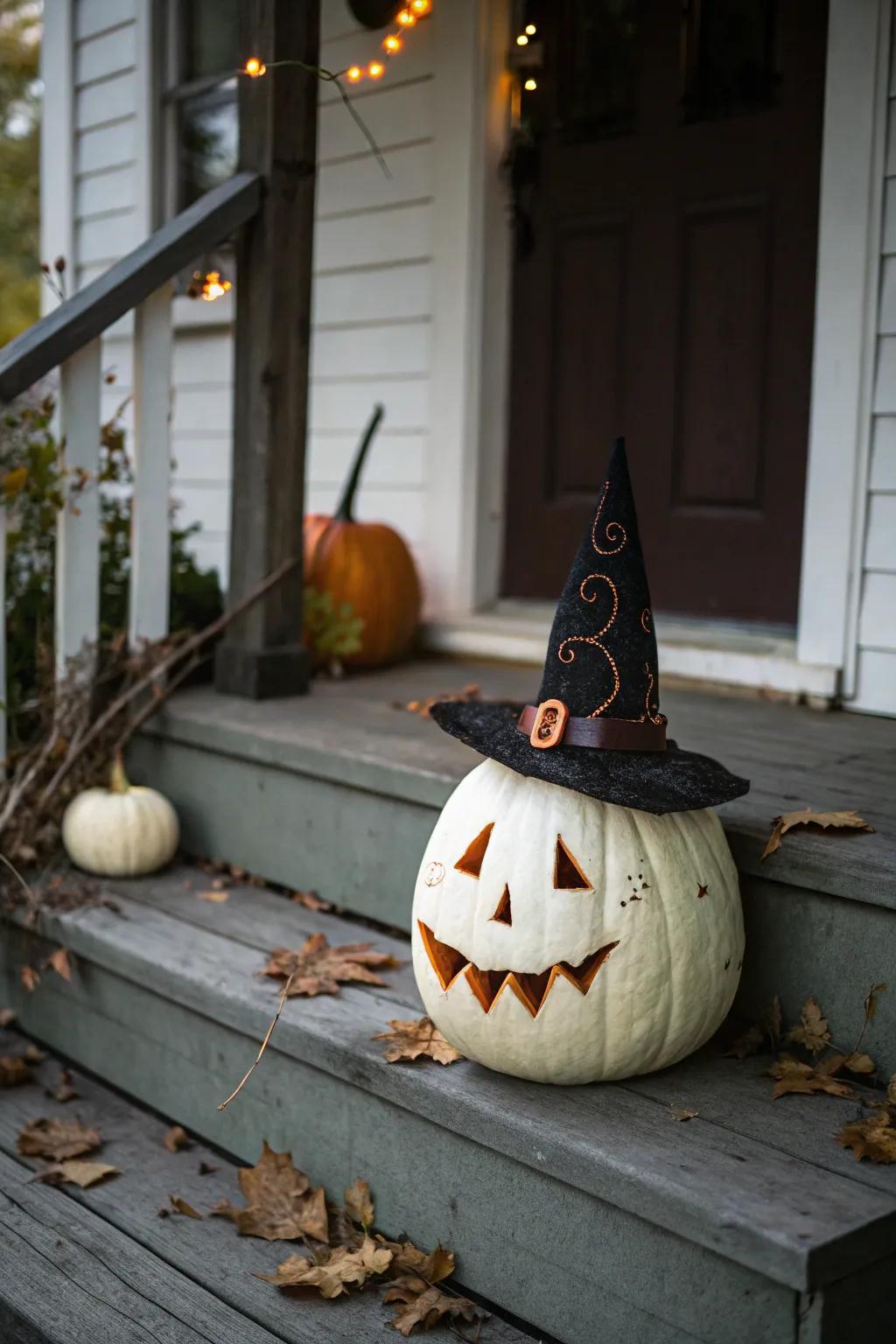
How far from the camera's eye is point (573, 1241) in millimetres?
1765

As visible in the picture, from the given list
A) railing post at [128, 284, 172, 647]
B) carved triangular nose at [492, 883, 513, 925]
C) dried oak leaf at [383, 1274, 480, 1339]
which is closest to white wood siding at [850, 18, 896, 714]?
carved triangular nose at [492, 883, 513, 925]

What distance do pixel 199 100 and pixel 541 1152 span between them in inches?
171

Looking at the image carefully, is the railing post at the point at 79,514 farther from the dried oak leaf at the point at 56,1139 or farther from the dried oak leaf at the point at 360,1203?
the dried oak leaf at the point at 360,1203

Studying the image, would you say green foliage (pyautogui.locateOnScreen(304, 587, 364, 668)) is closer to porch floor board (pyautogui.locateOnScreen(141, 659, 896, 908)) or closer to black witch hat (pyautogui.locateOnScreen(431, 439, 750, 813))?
porch floor board (pyautogui.locateOnScreen(141, 659, 896, 908))

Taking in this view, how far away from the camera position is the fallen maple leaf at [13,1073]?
267 cm

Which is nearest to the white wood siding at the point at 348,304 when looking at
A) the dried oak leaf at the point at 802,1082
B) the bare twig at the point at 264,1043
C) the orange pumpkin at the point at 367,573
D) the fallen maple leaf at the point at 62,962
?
the orange pumpkin at the point at 367,573

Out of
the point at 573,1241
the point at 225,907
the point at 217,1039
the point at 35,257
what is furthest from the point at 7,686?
the point at 35,257

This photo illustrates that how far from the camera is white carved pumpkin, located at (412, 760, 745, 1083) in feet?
5.92

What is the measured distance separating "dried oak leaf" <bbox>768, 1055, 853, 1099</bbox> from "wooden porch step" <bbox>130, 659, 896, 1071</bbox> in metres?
0.09

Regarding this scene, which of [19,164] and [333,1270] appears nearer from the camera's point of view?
[333,1270]

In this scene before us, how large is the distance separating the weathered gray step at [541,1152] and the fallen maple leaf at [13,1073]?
0.65ft

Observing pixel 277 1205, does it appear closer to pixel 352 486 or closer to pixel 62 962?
pixel 62 962

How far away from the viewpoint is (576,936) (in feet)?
5.91


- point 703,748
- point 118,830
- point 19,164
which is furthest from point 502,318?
point 19,164
